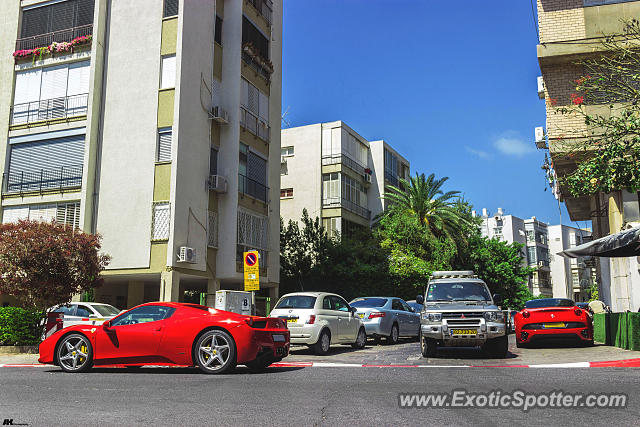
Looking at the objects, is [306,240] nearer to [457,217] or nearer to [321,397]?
[457,217]

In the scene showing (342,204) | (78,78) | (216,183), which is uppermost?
(78,78)

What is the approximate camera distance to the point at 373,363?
12844mm

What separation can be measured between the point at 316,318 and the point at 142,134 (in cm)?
1301

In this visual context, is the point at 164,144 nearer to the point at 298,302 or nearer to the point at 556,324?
the point at 298,302

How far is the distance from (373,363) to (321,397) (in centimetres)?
545

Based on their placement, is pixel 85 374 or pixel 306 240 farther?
pixel 306 240

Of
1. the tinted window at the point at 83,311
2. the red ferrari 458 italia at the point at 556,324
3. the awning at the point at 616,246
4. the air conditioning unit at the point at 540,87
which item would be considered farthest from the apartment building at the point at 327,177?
the awning at the point at 616,246

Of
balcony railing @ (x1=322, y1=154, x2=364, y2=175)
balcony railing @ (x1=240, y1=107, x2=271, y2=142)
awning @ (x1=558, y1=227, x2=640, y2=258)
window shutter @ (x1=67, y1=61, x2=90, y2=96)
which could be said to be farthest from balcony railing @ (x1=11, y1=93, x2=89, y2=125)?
awning @ (x1=558, y1=227, x2=640, y2=258)

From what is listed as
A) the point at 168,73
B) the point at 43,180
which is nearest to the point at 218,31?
the point at 168,73

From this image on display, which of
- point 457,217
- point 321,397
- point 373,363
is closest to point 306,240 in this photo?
point 457,217

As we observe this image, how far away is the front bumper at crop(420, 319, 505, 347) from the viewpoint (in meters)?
13.2

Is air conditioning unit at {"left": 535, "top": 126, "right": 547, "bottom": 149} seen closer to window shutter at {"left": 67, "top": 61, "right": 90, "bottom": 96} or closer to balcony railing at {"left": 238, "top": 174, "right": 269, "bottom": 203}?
balcony railing at {"left": 238, "top": 174, "right": 269, "bottom": 203}

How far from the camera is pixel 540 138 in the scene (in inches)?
→ 987

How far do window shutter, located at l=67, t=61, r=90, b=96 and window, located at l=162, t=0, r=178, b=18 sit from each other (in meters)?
4.19
